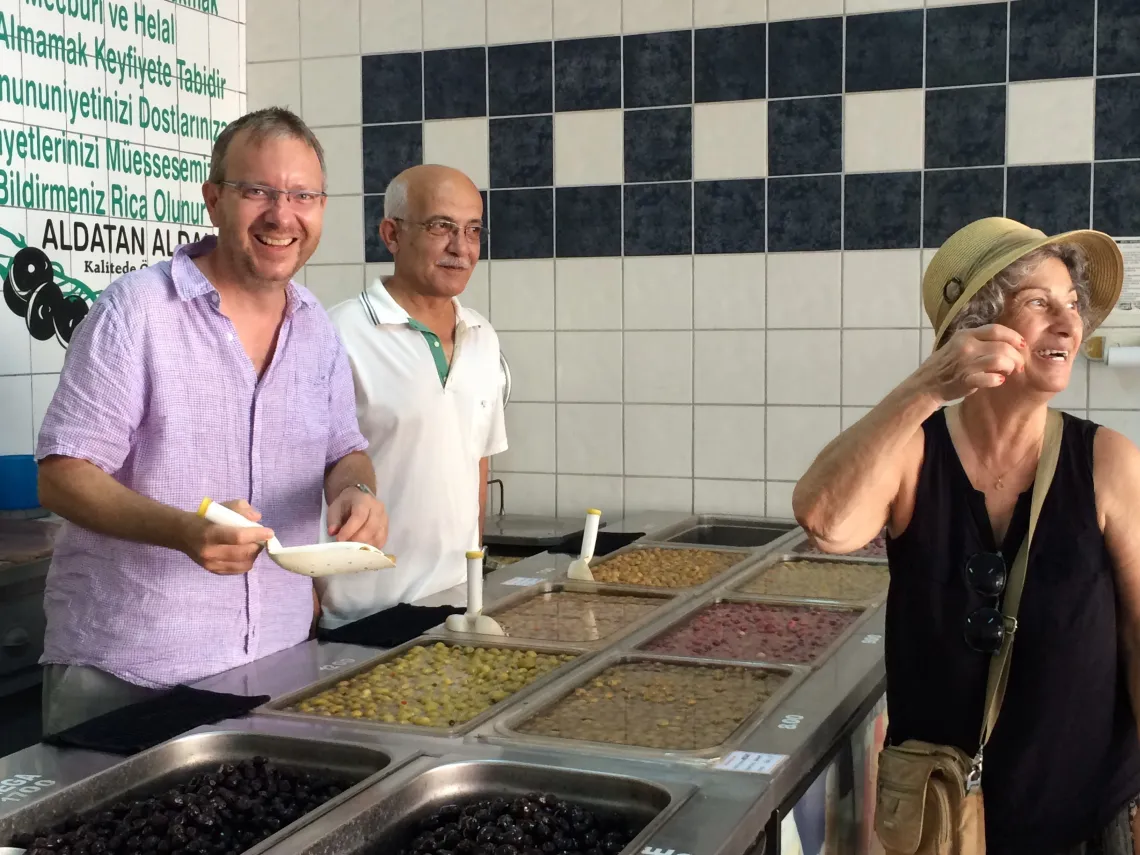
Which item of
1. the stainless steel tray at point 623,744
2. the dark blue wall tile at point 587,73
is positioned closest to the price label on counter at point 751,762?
the stainless steel tray at point 623,744

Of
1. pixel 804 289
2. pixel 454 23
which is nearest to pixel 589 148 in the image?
pixel 454 23

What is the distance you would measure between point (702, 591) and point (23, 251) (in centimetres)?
214

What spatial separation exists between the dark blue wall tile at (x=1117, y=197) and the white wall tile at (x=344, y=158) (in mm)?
2440

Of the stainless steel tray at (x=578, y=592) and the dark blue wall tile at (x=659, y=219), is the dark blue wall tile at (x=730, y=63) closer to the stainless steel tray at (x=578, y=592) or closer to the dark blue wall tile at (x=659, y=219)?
the dark blue wall tile at (x=659, y=219)

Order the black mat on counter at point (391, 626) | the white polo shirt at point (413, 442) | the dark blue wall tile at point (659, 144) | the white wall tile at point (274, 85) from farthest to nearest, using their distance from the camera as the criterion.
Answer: the white wall tile at point (274, 85) < the dark blue wall tile at point (659, 144) < the white polo shirt at point (413, 442) < the black mat on counter at point (391, 626)

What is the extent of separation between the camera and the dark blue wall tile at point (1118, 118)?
11.7 feet

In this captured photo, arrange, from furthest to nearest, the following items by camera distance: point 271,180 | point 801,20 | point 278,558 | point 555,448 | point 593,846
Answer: point 555,448
point 801,20
point 271,180
point 278,558
point 593,846

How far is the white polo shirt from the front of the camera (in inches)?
120

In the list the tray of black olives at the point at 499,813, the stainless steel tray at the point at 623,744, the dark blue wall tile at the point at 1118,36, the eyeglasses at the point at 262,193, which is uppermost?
the dark blue wall tile at the point at 1118,36

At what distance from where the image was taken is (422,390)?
307cm

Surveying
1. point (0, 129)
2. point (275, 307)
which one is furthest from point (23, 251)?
point (275, 307)

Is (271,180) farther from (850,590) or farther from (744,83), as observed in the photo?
(744,83)

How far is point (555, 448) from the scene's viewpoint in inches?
168

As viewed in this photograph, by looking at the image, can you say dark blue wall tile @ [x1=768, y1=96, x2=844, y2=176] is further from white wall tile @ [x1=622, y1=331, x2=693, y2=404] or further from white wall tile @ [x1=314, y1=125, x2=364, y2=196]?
white wall tile @ [x1=314, y1=125, x2=364, y2=196]
